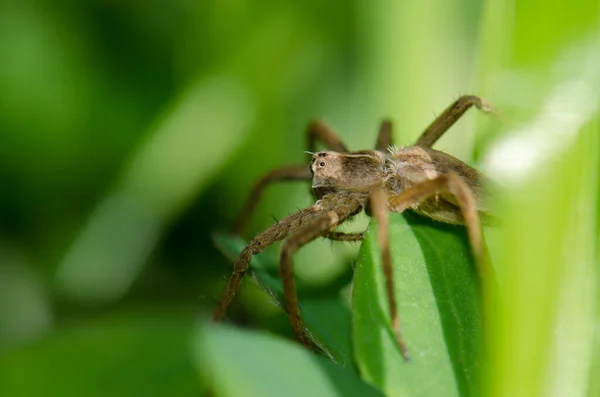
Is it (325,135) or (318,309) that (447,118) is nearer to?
(325,135)

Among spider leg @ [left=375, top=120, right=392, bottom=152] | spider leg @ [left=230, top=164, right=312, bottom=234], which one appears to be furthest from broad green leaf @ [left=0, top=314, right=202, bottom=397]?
spider leg @ [left=375, top=120, right=392, bottom=152]

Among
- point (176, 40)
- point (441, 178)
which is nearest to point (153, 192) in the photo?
point (176, 40)

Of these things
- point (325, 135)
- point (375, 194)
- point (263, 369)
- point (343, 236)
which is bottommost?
point (263, 369)

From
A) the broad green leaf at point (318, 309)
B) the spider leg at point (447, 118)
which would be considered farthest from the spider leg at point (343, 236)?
the spider leg at point (447, 118)

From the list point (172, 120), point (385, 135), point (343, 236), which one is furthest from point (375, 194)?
point (172, 120)

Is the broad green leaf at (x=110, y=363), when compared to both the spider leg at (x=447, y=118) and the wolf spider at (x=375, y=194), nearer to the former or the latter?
the wolf spider at (x=375, y=194)
